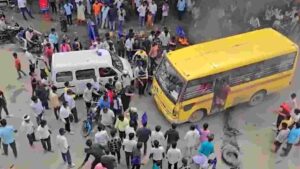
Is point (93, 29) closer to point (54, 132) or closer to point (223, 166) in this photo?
point (54, 132)

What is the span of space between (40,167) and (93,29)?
273 inches

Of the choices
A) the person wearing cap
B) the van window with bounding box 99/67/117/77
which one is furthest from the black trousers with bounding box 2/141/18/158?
the van window with bounding box 99/67/117/77

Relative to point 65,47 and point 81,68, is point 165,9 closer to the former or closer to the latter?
point 65,47

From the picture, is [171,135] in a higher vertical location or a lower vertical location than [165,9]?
lower

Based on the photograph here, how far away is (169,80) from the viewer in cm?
1584

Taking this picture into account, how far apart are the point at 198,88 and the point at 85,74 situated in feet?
12.9

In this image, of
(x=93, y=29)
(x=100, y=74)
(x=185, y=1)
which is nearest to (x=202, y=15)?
(x=185, y=1)

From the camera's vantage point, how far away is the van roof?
54.2 feet

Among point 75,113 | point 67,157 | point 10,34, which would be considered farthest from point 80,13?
point 67,157

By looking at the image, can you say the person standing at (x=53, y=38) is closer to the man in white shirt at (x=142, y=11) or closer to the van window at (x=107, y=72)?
the van window at (x=107, y=72)

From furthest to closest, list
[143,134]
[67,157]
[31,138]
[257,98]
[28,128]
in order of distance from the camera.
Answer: [257,98] < [31,138] < [67,157] < [28,128] < [143,134]

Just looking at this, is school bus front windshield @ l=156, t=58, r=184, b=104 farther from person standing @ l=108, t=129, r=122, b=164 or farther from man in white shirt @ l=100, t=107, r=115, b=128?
person standing @ l=108, t=129, r=122, b=164

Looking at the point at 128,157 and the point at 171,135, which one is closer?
the point at 171,135

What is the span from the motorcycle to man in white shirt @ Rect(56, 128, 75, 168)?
7485 millimetres
